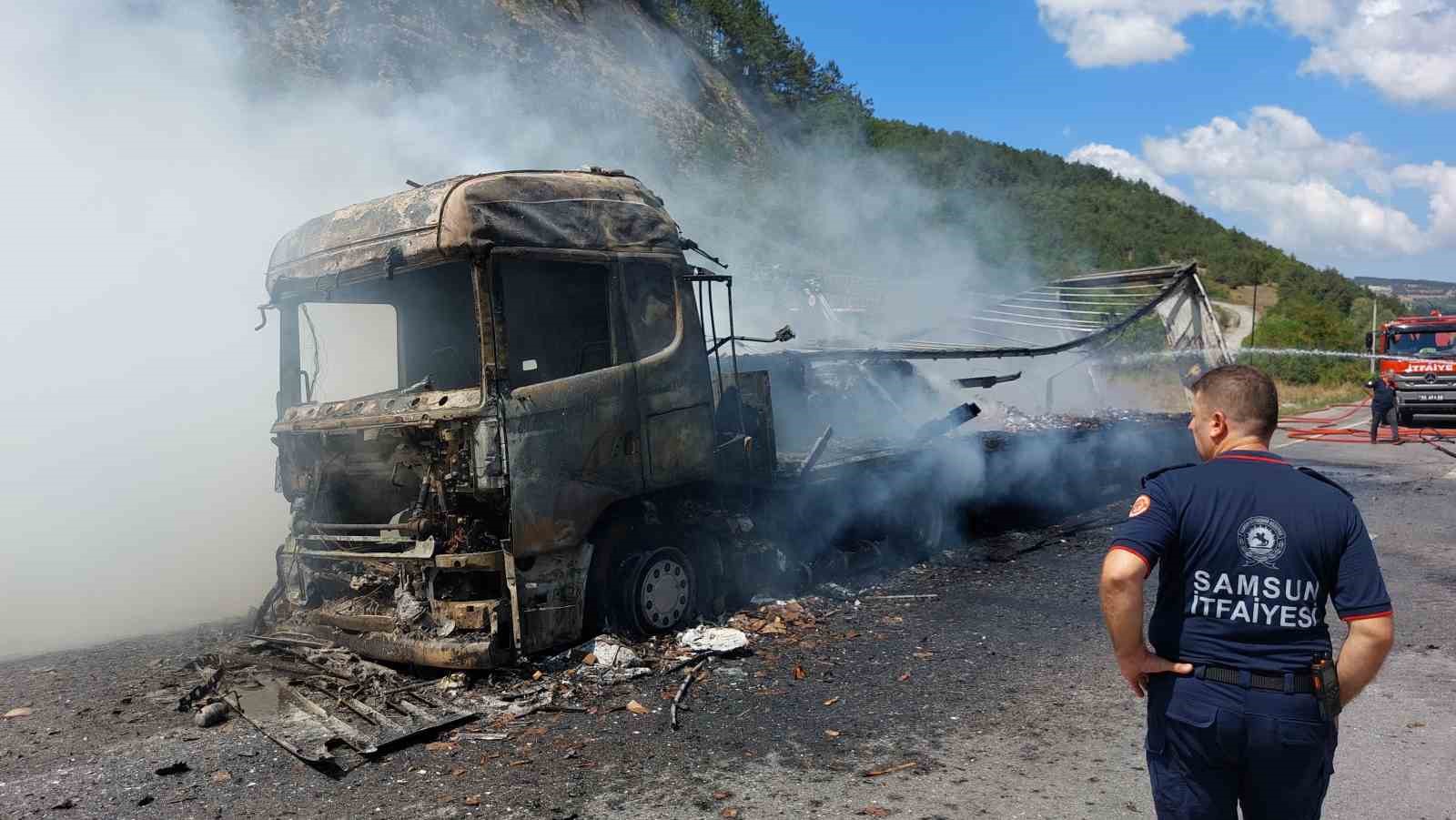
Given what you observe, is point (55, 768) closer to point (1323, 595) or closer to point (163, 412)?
point (1323, 595)

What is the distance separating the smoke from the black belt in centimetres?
741

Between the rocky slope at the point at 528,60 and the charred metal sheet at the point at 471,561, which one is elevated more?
the rocky slope at the point at 528,60

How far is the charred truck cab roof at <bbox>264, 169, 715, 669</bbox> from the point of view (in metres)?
5.20

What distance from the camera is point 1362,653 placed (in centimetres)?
218

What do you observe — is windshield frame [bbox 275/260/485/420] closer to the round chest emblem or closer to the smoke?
the smoke

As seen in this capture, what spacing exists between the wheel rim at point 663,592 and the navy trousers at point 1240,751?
12.7 feet

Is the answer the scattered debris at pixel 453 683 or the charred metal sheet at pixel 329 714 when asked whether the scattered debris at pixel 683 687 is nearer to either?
the charred metal sheet at pixel 329 714

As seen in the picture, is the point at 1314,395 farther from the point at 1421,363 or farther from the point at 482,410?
the point at 482,410

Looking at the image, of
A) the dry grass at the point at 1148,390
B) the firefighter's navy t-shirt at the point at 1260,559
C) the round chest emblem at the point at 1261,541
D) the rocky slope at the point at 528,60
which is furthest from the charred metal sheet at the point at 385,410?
the rocky slope at the point at 528,60

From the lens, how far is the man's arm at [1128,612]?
221cm

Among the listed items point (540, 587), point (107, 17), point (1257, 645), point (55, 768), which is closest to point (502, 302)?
point (540, 587)

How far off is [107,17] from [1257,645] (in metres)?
16.3

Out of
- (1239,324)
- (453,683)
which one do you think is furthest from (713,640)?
(1239,324)

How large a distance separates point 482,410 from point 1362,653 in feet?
13.2
